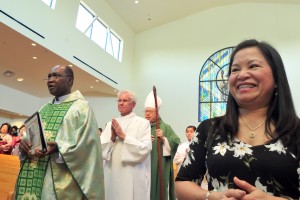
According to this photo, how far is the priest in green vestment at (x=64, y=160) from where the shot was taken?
2.34m

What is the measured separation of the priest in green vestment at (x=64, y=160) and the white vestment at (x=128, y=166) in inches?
26.7

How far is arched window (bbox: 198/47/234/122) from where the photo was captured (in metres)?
11.1

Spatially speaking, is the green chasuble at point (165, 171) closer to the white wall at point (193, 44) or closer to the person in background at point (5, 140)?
the person in background at point (5, 140)

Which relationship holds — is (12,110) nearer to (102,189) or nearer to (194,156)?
(102,189)

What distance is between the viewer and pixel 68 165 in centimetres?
236

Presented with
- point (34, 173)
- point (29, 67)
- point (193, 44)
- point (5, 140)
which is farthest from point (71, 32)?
point (34, 173)

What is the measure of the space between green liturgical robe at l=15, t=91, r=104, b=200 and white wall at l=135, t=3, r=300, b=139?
8.63 metres

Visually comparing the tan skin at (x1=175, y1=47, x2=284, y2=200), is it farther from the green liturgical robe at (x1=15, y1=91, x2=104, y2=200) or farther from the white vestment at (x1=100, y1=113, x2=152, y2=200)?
the white vestment at (x1=100, y1=113, x2=152, y2=200)

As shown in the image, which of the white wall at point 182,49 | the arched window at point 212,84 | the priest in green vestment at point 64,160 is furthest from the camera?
the arched window at point 212,84

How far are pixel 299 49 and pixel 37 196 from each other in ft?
33.7

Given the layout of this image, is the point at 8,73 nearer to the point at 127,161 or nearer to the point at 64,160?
the point at 127,161

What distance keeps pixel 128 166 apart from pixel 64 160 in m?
1.01

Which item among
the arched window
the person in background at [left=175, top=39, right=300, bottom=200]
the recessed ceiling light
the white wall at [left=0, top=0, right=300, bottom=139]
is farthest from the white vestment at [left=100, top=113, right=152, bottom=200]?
the arched window

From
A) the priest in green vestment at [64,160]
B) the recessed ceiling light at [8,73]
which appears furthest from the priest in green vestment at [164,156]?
the recessed ceiling light at [8,73]
